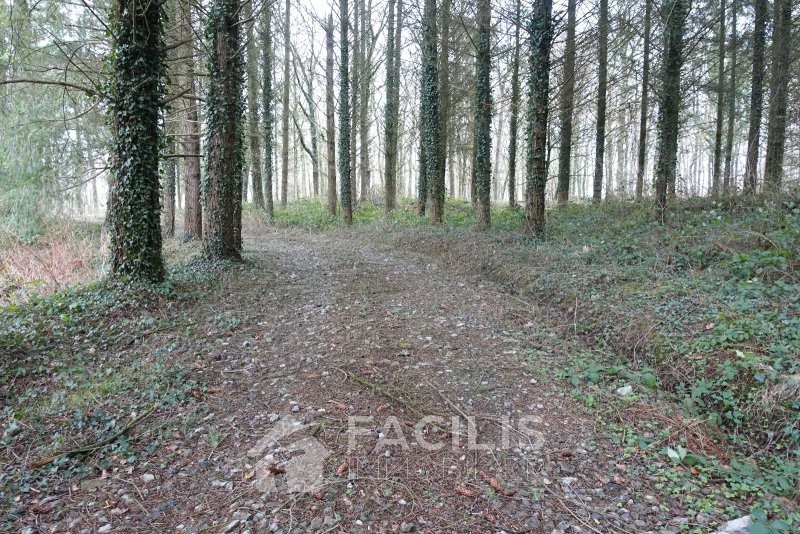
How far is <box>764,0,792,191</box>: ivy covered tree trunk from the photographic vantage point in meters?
12.1

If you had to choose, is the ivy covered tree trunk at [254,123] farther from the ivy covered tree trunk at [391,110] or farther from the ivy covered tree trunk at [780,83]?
the ivy covered tree trunk at [780,83]

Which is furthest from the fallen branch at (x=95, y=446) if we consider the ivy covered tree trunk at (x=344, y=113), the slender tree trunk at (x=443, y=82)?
the ivy covered tree trunk at (x=344, y=113)

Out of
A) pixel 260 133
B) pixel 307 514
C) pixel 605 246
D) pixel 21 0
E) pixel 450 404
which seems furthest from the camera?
pixel 260 133

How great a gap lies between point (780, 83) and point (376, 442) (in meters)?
15.7

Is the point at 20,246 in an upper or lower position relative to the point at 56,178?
lower

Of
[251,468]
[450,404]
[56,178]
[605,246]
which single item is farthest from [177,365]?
[56,178]

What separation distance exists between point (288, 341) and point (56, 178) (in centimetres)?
1093

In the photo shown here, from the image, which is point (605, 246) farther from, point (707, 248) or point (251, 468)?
point (251, 468)

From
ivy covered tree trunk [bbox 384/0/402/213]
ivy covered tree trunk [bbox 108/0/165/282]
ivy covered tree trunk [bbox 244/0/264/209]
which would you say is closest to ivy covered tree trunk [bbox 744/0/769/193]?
ivy covered tree trunk [bbox 384/0/402/213]

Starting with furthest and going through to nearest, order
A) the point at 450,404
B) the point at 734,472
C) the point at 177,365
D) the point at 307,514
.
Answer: the point at 177,365, the point at 450,404, the point at 734,472, the point at 307,514

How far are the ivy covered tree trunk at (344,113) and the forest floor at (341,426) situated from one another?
11184mm

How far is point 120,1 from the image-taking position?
6.63 metres

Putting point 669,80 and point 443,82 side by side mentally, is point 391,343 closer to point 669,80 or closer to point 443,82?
point 669,80

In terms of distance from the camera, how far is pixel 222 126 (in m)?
8.84
